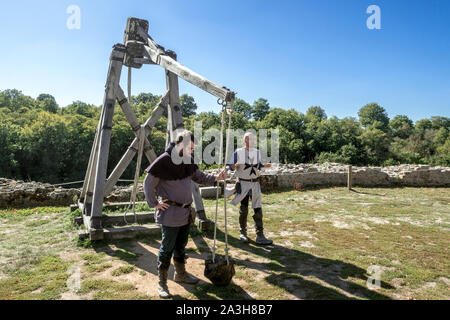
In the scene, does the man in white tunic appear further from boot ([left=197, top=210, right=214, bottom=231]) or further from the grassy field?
boot ([left=197, top=210, right=214, bottom=231])

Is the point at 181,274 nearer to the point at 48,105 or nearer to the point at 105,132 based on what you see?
the point at 105,132

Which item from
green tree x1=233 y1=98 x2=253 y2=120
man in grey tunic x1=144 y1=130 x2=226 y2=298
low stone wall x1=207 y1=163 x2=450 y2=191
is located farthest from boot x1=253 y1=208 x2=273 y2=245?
green tree x1=233 y1=98 x2=253 y2=120

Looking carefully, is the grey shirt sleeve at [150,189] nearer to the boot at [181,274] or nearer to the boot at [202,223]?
the boot at [181,274]

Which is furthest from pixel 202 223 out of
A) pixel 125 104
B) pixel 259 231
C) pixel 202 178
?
pixel 125 104

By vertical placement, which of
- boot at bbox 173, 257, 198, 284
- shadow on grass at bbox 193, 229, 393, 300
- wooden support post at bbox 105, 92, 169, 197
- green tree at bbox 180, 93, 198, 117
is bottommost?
shadow on grass at bbox 193, 229, 393, 300

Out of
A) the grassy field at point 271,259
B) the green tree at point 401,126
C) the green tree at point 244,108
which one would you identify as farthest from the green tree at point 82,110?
the green tree at point 401,126

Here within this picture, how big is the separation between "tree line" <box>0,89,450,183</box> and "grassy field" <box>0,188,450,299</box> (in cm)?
1824

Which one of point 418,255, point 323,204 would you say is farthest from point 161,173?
point 323,204

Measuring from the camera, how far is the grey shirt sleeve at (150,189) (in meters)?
3.26

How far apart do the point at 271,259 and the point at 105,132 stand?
3890 mm

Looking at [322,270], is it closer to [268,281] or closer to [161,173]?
[268,281]

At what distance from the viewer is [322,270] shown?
4.07 meters

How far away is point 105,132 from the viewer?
5.48 meters

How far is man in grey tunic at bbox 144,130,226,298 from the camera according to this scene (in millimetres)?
3291
